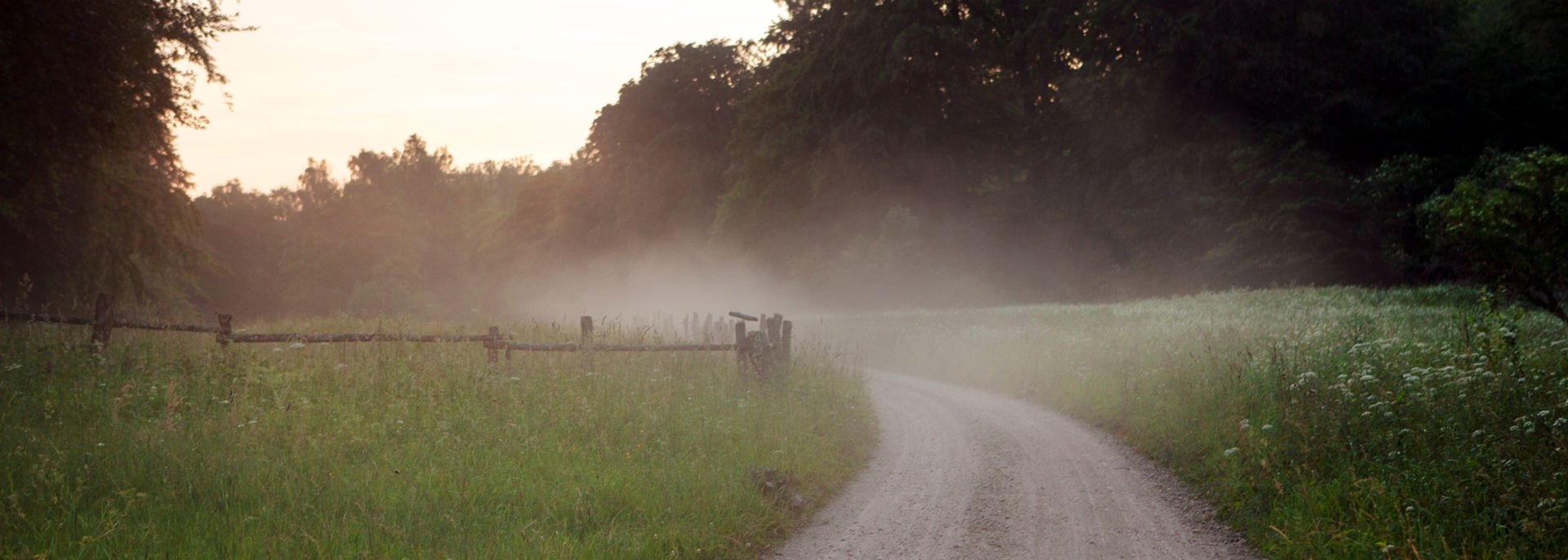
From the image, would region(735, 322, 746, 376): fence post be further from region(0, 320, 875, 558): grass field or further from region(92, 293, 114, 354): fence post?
region(92, 293, 114, 354): fence post

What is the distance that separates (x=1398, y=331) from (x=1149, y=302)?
1318cm

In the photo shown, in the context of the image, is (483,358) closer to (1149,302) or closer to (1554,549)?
(1554,549)

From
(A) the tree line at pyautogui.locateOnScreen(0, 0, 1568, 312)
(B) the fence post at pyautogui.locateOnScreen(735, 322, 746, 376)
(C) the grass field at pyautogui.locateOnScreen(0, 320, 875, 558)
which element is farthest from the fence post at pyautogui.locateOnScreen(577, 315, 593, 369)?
(A) the tree line at pyautogui.locateOnScreen(0, 0, 1568, 312)

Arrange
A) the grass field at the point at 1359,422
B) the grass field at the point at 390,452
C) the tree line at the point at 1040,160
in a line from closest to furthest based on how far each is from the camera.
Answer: the grass field at the point at 1359,422
the grass field at the point at 390,452
the tree line at the point at 1040,160

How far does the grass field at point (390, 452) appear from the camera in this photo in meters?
6.69

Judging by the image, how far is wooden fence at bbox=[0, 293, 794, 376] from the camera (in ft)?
41.8

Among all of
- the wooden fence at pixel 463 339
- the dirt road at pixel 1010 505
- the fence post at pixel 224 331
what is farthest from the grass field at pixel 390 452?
the dirt road at pixel 1010 505

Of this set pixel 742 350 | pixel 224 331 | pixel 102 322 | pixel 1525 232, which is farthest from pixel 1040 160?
pixel 102 322

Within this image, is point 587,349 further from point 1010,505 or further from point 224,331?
point 1010,505

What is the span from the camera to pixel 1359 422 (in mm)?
8125

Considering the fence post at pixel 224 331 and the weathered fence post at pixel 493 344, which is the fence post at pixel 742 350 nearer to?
the weathered fence post at pixel 493 344

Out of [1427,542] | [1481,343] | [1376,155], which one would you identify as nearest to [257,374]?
[1427,542]

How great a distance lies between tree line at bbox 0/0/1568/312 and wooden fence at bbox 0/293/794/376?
8.95 feet

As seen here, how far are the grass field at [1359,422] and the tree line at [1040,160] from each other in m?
5.54
